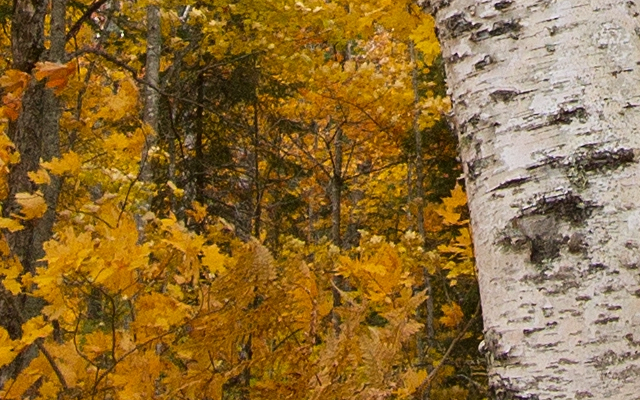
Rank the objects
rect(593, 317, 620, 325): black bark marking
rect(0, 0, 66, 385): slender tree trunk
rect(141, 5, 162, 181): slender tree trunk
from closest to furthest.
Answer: rect(593, 317, 620, 325): black bark marking → rect(0, 0, 66, 385): slender tree trunk → rect(141, 5, 162, 181): slender tree trunk

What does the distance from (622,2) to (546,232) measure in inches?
15.8

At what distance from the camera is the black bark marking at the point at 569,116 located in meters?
0.92

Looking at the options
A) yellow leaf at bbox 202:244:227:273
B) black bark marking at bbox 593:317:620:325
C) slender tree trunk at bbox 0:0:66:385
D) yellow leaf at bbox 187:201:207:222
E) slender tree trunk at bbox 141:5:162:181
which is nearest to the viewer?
black bark marking at bbox 593:317:620:325

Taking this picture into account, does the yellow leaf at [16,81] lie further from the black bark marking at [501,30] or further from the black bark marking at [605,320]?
the black bark marking at [605,320]

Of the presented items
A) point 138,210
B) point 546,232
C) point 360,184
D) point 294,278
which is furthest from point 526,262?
point 360,184

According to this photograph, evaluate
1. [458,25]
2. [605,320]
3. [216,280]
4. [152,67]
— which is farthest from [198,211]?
[152,67]

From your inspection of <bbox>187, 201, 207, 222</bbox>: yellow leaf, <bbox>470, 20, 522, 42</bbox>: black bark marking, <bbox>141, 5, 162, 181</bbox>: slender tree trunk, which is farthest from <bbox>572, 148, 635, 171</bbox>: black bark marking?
<bbox>141, 5, 162, 181</bbox>: slender tree trunk

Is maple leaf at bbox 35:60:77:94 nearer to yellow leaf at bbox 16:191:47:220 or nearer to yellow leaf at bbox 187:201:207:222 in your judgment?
yellow leaf at bbox 16:191:47:220

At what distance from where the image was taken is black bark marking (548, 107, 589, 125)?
3.02 feet

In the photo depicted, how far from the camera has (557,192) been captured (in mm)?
910

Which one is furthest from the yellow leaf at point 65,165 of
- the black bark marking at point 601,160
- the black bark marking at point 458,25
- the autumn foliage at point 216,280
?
the black bark marking at point 601,160

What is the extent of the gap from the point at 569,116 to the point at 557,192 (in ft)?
0.38

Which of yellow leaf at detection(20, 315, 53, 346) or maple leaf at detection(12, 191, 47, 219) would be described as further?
maple leaf at detection(12, 191, 47, 219)

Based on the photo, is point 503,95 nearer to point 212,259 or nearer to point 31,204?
point 212,259
